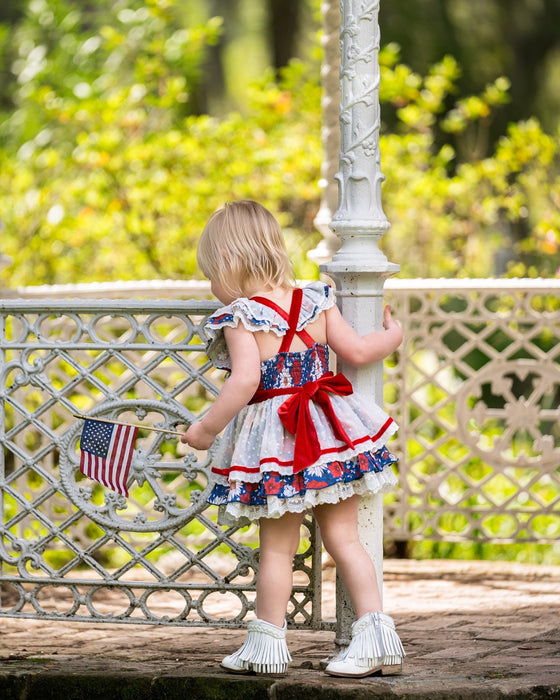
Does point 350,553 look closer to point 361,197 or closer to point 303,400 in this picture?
point 303,400

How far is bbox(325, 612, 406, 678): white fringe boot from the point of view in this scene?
9.95 feet

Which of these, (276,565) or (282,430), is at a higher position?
(282,430)

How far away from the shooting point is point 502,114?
12.4 meters

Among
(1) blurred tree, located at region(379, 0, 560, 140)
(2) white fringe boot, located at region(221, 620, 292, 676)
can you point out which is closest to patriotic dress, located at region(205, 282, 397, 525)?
(2) white fringe boot, located at region(221, 620, 292, 676)

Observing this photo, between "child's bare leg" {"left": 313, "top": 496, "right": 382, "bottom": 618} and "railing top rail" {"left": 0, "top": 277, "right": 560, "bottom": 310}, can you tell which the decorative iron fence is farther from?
"child's bare leg" {"left": 313, "top": 496, "right": 382, "bottom": 618}

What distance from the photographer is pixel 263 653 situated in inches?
121

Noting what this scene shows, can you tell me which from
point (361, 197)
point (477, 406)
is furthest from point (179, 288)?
point (361, 197)

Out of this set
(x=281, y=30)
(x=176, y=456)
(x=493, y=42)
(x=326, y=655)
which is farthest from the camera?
(x=281, y=30)

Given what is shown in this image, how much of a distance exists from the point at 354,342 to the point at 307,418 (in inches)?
11.5

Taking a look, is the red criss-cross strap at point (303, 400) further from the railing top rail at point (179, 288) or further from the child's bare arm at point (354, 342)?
the railing top rail at point (179, 288)

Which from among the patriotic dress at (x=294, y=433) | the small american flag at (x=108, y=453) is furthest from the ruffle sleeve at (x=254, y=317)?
the small american flag at (x=108, y=453)

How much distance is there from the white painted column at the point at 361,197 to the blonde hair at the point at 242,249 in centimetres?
24

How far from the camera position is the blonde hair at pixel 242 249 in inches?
120

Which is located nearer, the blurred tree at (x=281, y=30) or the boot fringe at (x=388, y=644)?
the boot fringe at (x=388, y=644)
